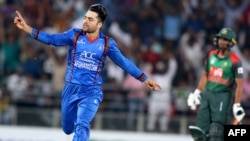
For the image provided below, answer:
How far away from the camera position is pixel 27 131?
2050 centimetres

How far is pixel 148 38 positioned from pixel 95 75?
797 centimetres

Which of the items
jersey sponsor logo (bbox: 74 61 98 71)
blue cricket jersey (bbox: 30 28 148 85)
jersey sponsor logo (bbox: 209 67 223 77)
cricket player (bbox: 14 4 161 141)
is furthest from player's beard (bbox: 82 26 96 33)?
jersey sponsor logo (bbox: 209 67 223 77)

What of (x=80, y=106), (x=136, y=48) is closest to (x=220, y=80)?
(x=80, y=106)

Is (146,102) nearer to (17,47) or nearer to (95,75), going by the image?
(17,47)

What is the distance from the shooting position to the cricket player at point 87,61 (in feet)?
46.9

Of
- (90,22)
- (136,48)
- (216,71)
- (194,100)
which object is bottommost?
(194,100)

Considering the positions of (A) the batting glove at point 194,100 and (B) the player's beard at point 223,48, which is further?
(A) the batting glove at point 194,100

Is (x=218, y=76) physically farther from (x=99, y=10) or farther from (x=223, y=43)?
(x=99, y=10)

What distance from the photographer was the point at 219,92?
1683 cm

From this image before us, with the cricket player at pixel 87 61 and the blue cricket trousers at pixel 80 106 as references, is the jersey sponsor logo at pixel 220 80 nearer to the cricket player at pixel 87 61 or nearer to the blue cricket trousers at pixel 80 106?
the cricket player at pixel 87 61

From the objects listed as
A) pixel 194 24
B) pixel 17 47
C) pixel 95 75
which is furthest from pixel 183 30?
pixel 95 75

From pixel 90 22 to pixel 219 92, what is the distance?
341 cm

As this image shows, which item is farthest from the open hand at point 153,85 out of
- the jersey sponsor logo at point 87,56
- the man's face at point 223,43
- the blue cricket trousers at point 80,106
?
the man's face at point 223,43

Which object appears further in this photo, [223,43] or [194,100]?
[194,100]
